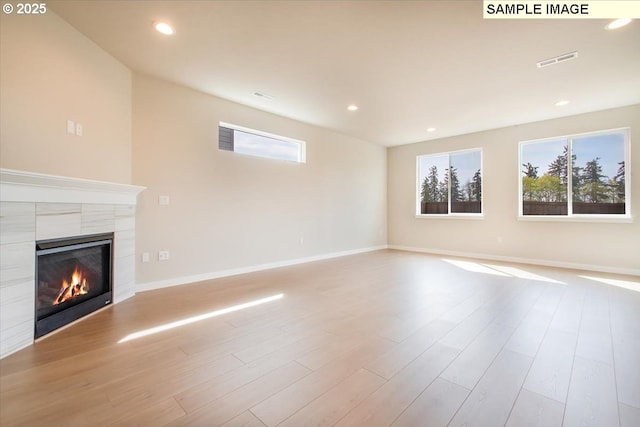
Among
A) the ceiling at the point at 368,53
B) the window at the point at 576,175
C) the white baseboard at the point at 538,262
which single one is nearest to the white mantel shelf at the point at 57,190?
the ceiling at the point at 368,53

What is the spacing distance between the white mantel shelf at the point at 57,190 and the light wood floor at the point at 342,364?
3.68 ft

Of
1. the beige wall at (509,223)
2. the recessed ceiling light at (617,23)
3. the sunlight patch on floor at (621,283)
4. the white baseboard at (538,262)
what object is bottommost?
the sunlight patch on floor at (621,283)

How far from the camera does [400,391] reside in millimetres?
1493

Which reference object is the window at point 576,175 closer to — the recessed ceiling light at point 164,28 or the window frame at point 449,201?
the window frame at point 449,201

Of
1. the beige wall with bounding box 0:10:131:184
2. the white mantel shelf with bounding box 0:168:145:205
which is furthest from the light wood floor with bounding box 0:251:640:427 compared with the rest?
the beige wall with bounding box 0:10:131:184

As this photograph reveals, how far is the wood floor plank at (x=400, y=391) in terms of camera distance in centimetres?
129

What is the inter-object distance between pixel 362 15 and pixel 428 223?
5.27m

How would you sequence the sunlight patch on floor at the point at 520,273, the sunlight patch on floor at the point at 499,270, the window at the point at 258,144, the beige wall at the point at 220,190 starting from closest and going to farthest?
the beige wall at the point at 220,190 → the sunlight patch on floor at the point at 520,273 → the sunlight patch on floor at the point at 499,270 → the window at the point at 258,144

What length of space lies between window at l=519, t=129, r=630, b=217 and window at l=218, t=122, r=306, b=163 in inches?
178

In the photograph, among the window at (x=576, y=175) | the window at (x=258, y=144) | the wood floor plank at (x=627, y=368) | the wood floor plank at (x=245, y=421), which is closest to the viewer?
the wood floor plank at (x=245, y=421)

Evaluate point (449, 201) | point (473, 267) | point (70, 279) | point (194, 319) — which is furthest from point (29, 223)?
point (449, 201)

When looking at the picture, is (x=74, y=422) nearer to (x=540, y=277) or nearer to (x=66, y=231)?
(x=66, y=231)

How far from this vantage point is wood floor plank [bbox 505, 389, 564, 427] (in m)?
1.27

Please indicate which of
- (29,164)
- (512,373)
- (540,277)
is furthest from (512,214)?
(29,164)
